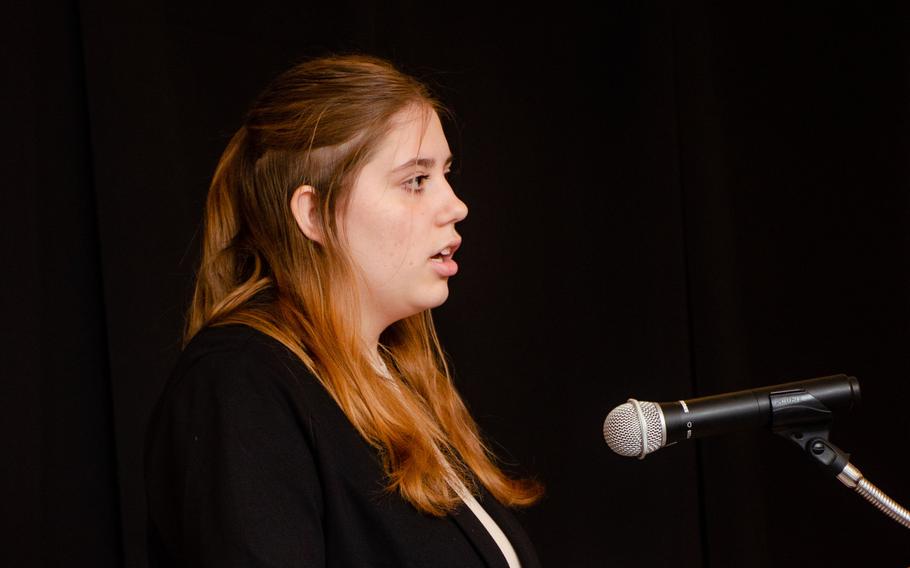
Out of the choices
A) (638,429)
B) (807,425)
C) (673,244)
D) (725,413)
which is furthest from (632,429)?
(673,244)

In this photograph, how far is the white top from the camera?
54.8 inches

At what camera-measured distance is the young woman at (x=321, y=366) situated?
1.13 metres

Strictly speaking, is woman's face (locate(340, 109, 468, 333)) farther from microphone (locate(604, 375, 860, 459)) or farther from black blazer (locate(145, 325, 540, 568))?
microphone (locate(604, 375, 860, 459))

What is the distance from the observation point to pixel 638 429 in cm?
117

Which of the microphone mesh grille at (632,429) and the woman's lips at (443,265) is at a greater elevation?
the woman's lips at (443,265)

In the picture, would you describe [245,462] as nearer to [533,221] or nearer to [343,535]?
[343,535]

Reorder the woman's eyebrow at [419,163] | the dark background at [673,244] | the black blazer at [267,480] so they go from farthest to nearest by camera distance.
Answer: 1. the dark background at [673,244]
2. the woman's eyebrow at [419,163]
3. the black blazer at [267,480]

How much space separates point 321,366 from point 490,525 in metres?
0.34

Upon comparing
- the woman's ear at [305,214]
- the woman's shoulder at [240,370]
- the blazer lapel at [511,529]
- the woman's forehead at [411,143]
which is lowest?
the blazer lapel at [511,529]

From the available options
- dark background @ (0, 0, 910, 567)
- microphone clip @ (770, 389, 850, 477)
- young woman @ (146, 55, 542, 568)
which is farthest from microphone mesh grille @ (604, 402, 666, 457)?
dark background @ (0, 0, 910, 567)

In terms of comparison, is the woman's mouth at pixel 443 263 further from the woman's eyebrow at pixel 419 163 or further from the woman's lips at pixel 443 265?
the woman's eyebrow at pixel 419 163

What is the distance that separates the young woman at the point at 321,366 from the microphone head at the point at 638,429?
0.27 meters

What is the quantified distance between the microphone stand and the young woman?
0.42 m

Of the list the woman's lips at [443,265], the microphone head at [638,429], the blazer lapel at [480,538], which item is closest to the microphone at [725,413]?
the microphone head at [638,429]
